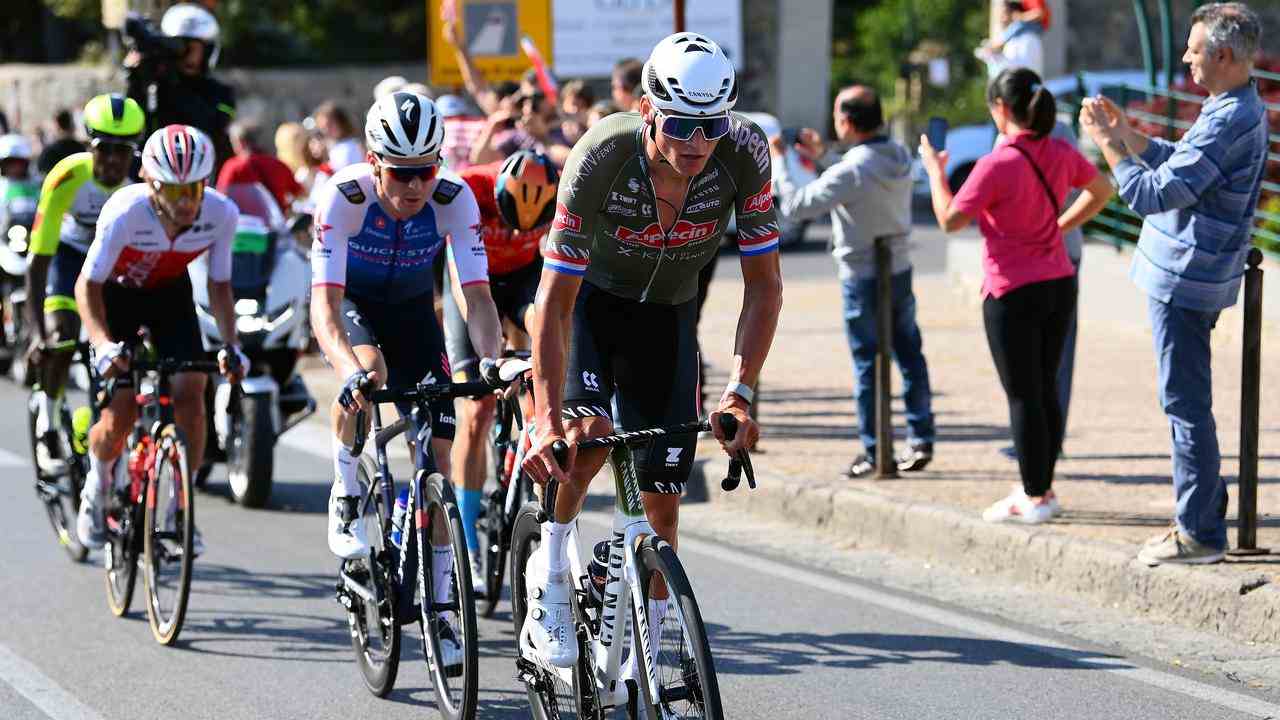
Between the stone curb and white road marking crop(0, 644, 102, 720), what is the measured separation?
363 cm

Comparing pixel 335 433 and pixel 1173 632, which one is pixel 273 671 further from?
pixel 1173 632

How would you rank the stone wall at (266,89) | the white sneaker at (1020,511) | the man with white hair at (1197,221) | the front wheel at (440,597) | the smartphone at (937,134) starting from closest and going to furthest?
the front wheel at (440,597) → the man with white hair at (1197,221) → the white sneaker at (1020,511) → the smartphone at (937,134) → the stone wall at (266,89)

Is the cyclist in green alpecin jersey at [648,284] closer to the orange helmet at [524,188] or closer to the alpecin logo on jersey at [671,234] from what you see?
the alpecin logo on jersey at [671,234]

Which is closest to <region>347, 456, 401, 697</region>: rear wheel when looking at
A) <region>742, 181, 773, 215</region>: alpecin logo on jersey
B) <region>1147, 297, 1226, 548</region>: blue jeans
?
<region>742, 181, 773, 215</region>: alpecin logo on jersey

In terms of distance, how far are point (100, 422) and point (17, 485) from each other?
297 centimetres

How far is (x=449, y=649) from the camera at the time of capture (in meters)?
5.93

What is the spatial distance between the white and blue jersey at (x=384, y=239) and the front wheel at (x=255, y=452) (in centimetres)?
323

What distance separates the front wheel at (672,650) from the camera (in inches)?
181

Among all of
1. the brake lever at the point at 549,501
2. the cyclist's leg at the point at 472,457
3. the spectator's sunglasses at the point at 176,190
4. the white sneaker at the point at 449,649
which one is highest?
the spectator's sunglasses at the point at 176,190

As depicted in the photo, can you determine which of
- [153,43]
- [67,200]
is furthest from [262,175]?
[67,200]

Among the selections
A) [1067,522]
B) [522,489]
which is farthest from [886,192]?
[522,489]

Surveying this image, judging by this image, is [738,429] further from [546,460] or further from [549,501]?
[549,501]

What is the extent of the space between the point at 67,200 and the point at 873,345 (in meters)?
3.98

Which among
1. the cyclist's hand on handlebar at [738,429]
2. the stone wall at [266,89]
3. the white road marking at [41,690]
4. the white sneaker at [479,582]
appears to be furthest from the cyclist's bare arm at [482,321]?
the stone wall at [266,89]
